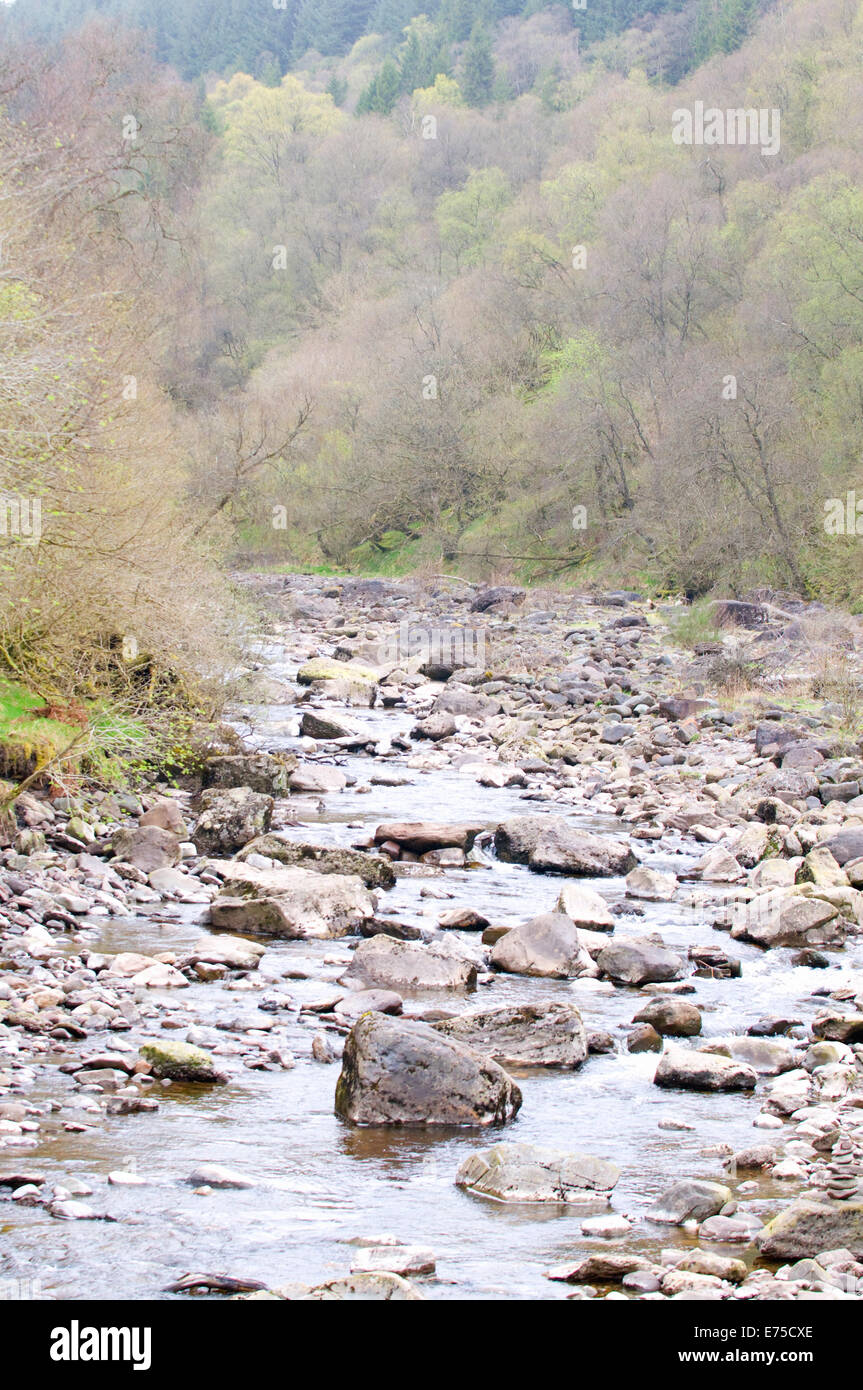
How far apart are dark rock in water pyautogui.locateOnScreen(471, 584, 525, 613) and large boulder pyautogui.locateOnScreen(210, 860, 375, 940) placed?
881 inches

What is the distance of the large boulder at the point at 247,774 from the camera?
13.1m

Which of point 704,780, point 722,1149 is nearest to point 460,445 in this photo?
point 704,780

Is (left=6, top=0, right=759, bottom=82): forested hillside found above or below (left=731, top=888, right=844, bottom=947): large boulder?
above

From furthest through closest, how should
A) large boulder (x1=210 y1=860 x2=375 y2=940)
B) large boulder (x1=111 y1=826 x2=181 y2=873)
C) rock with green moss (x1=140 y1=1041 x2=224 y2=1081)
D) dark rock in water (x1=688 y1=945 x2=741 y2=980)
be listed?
large boulder (x1=111 y1=826 x2=181 y2=873) < large boulder (x1=210 y1=860 x2=375 y2=940) < dark rock in water (x1=688 y1=945 x2=741 y2=980) < rock with green moss (x1=140 y1=1041 x2=224 y2=1081)

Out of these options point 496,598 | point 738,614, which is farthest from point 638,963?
point 496,598

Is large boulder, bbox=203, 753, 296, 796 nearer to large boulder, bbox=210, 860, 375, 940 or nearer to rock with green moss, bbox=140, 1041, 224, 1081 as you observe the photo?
large boulder, bbox=210, 860, 375, 940

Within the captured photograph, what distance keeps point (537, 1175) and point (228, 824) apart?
246 inches

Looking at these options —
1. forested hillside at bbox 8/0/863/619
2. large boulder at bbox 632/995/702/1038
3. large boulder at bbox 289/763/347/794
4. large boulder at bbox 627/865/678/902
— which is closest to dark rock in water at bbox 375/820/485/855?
large boulder at bbox 627/865/678/902

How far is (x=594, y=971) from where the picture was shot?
320 inches

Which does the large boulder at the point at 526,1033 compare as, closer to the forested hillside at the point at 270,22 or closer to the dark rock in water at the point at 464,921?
the dark rock in water at the point at 464,921

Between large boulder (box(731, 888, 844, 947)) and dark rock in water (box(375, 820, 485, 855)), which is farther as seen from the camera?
dark rock in water (box(375, 820, 485, 855))

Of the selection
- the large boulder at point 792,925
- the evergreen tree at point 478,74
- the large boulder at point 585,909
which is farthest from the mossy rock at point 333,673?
the evergreen tree at point 478,74

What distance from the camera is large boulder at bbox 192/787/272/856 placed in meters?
10.9
